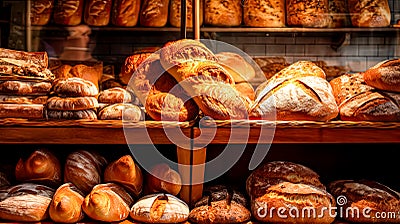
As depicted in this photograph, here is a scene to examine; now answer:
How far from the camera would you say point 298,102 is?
1.88 meters

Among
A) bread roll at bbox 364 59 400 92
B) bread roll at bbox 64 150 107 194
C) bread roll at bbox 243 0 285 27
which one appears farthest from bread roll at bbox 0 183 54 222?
bread roll at bbox 243 0 285 27

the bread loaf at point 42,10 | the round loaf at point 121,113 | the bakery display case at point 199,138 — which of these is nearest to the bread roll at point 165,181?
the bakery display case at point 199,138

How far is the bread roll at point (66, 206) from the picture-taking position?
1.80 meters

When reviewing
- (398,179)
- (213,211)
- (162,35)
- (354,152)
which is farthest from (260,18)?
(213,211)

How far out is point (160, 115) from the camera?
6.12 ft

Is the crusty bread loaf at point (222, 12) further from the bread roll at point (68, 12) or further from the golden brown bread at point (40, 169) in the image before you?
the golden brown bread at point (40, 169)

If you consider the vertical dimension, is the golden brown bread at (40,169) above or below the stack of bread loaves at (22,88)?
below

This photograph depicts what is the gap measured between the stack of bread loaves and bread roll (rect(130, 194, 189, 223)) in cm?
57

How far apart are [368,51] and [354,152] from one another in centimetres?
144

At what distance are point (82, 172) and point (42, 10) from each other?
57.0 inches

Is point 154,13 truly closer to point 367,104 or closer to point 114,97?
point 114,97

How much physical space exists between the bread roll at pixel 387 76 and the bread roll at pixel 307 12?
94cm

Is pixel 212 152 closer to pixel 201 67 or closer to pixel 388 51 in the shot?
pixel 201 67

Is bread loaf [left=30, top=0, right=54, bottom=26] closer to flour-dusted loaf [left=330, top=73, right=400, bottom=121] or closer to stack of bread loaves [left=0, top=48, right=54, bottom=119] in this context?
stack of bread loaves [left=0, top=48, right=54, bottom=119]
